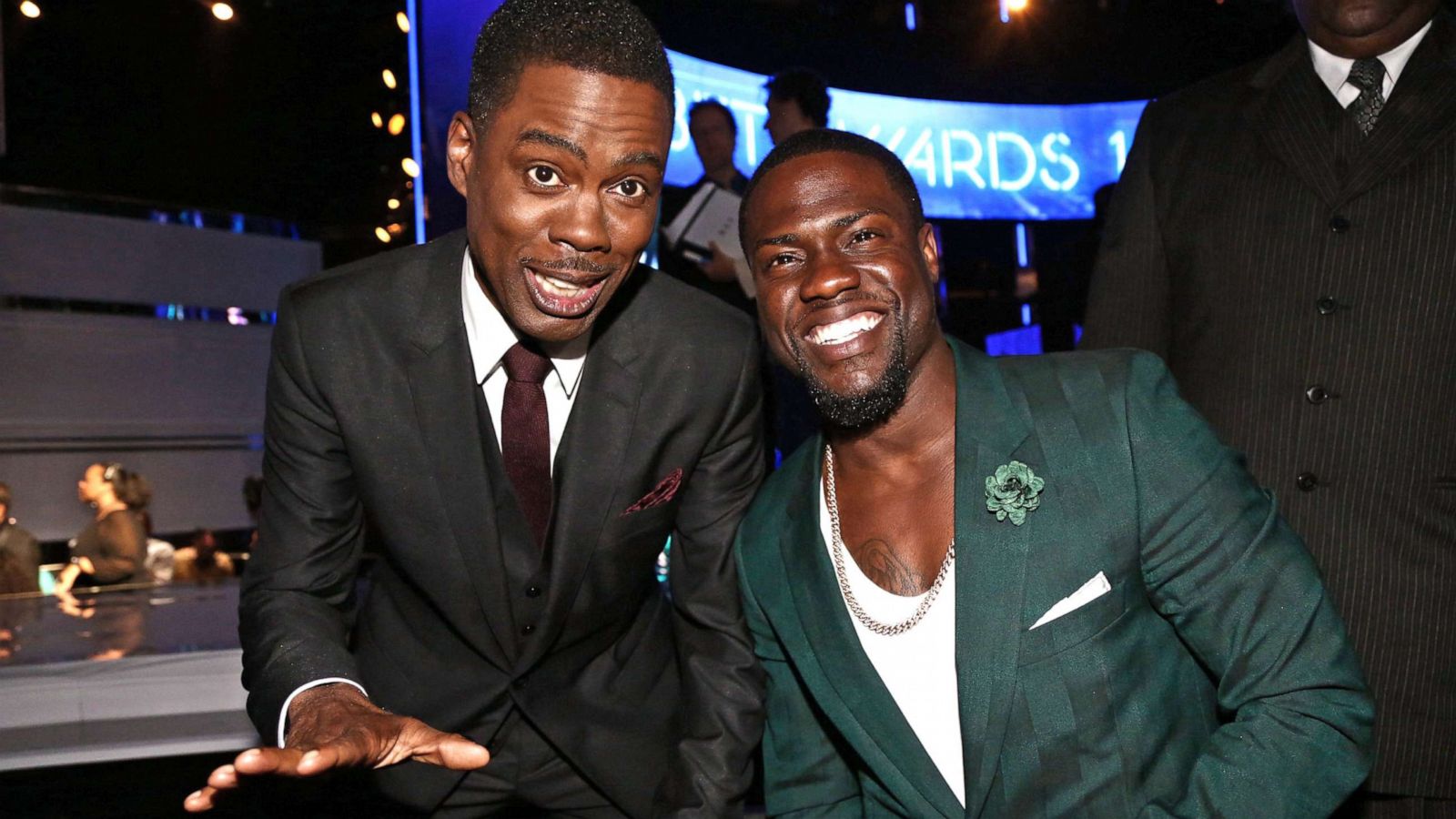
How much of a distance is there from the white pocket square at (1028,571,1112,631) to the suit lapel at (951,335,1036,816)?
0.05 metres

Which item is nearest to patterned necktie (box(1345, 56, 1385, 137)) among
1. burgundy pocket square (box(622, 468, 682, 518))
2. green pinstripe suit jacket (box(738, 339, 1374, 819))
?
green pinstripe suit jacket (box(738, 339, 1374, 819))

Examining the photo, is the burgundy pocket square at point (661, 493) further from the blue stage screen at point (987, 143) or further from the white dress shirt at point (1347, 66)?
the blue stage screen at point (987, 143)

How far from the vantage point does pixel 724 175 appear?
4.32m

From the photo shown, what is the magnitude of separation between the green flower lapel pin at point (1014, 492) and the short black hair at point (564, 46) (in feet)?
2.60

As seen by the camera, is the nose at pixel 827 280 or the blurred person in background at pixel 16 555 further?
the blurred person in background at pixel 16 555

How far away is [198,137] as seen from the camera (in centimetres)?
988

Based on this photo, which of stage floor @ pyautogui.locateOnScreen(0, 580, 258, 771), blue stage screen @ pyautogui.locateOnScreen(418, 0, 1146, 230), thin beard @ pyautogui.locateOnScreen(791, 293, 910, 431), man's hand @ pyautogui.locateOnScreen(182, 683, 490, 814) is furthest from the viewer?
blue stage screen @ pyautogui.locateOnScreen(418, 0, 1146, 230)

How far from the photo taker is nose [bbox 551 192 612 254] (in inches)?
72.4

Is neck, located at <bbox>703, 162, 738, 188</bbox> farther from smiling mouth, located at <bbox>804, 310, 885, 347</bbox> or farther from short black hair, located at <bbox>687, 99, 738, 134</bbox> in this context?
smiling mouth, located at <bbox>804, 310, 885, 347</bbox>

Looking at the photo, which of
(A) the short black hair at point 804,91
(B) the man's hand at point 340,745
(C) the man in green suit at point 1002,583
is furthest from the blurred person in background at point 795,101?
(B) the man's hand at point 340,745

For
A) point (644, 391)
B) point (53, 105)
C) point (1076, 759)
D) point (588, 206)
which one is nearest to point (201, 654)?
point (644, 391)

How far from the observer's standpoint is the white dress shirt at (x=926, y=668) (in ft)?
6.00

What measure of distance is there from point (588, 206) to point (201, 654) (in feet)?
8.39

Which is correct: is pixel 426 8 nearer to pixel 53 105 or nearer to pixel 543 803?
pixel 543 803
